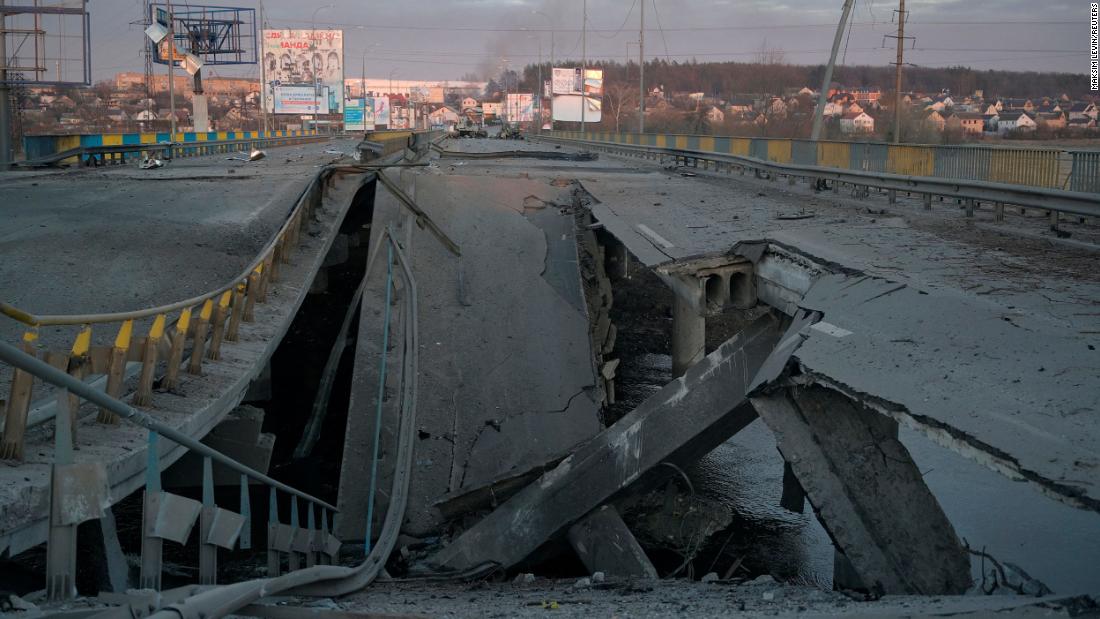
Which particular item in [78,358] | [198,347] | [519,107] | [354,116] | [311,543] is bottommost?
[311,543]

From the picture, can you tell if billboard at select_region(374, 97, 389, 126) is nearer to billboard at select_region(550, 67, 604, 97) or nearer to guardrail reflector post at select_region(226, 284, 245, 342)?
billboard at select_region(550, 67, 604, 97)

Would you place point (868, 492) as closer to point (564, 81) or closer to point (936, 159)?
point (936, 159)

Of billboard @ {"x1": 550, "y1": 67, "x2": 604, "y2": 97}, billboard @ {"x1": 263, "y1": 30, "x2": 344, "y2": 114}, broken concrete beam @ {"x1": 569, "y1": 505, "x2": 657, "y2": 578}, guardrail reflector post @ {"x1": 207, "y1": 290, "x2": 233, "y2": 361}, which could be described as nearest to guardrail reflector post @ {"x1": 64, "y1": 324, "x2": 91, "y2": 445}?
guardrail reflector post @ {"x1": 207, "y1": 290, "x2": 233, "y2": 361}

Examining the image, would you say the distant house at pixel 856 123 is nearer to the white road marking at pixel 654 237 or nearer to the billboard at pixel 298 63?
the billboard at pixel 298 63

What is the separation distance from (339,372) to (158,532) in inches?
442

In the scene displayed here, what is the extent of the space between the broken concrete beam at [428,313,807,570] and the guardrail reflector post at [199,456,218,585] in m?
4.17

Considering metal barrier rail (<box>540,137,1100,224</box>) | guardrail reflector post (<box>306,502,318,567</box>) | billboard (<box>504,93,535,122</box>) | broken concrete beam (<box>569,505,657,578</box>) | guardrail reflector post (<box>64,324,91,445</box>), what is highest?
billboard (<box>504,93,535,122</box>)

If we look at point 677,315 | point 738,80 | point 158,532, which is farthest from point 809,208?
point 738,80

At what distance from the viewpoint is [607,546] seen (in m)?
9.86

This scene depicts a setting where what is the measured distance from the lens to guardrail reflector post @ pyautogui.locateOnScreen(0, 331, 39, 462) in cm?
561

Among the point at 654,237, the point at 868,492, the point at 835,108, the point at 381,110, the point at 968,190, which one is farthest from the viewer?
the point at 381,110

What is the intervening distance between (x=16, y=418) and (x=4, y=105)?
3364 cm

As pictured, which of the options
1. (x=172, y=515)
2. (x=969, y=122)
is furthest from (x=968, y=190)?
(x=969, y=122)

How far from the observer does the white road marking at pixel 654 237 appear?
13.6 meters
